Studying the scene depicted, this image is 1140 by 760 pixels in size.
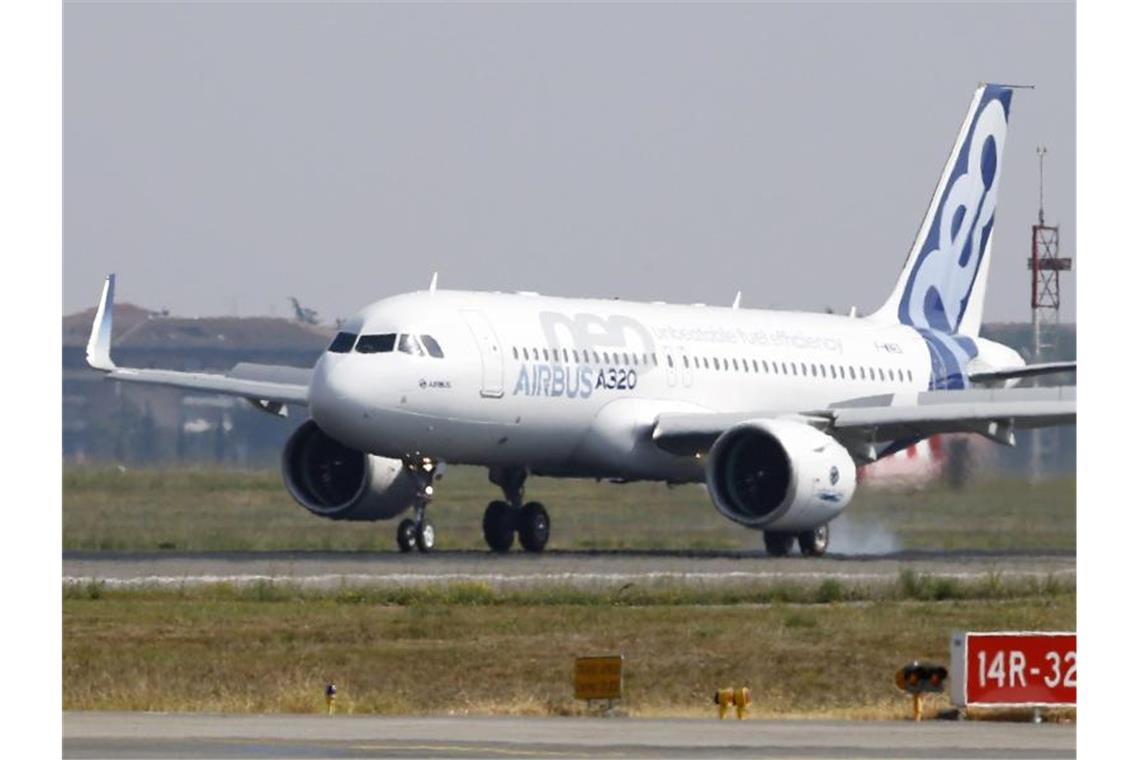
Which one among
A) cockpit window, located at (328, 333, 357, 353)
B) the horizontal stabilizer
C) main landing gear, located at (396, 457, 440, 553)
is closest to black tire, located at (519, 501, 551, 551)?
main landing gear, located at (396, 457, 440, 553)

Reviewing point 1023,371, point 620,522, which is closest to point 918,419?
point 620,522

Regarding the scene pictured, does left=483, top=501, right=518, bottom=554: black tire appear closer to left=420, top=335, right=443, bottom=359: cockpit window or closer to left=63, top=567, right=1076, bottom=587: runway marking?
left=420, top=335, right=443, bottom=359: cockpit window

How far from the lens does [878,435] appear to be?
4178 cm

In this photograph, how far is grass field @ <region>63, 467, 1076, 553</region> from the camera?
41469mm

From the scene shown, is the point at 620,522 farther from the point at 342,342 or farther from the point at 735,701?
the point at 735,701

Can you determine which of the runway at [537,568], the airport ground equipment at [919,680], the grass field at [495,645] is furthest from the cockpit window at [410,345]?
the airport ground equipment at [919,680]

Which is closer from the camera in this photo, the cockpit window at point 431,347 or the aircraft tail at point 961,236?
the cockpit window at point 431,347

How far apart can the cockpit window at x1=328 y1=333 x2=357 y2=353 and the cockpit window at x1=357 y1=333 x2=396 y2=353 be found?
137mm

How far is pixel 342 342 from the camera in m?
37.9

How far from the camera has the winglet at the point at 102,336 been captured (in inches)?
1654

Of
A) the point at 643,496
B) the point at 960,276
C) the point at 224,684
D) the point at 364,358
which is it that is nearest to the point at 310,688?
the point at 224,684

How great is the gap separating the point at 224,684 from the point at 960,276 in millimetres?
30381

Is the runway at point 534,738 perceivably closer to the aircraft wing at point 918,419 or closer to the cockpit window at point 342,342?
the cockpit window at point 342,342
